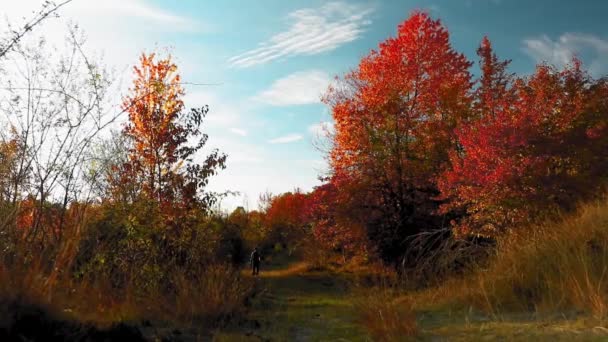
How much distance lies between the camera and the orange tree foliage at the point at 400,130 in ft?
68.0

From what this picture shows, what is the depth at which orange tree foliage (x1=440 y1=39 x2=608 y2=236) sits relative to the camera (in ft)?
44.4

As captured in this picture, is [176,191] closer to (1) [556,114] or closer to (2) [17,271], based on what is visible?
(2) [17,271]

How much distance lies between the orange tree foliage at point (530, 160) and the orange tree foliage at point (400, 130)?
4.23 meters

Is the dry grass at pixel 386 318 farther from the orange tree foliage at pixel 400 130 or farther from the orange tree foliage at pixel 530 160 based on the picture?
the orange tree foliage at pixel 400 130

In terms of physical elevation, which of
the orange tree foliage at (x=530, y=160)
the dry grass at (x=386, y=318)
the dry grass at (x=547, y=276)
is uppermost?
the orange tree foliage at (x=530, y=160)

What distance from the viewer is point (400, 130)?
21078mm

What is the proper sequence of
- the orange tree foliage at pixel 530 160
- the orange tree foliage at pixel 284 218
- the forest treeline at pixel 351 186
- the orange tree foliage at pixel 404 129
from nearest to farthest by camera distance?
the forest treeline at pixel 351 186, the orange tree foliage at pixel 530 160, the orange tree foliage at pixel 404 129, the orange tree foliage at pixel 284 218

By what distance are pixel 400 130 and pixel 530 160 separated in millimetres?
7970

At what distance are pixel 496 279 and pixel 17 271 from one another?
249 inches

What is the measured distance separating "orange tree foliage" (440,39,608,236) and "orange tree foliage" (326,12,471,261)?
13.9 ft

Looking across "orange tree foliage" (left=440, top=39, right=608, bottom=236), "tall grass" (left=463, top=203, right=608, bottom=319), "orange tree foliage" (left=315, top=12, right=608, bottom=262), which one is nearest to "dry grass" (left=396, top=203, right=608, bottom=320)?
"tall grass" (left=463, top=203, right=608, bottom=319)

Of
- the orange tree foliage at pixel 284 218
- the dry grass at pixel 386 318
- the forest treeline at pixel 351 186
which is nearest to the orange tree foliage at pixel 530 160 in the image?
the forest treeline at pixel 351 186

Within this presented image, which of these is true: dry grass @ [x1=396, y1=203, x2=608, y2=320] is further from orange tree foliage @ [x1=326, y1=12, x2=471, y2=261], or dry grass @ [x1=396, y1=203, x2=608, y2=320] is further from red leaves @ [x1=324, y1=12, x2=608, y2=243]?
orange tree foliage @ [x1=326, y1=12, x2=471, y2=261]

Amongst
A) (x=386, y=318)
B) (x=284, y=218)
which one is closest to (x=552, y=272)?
(x=386, y=318)
